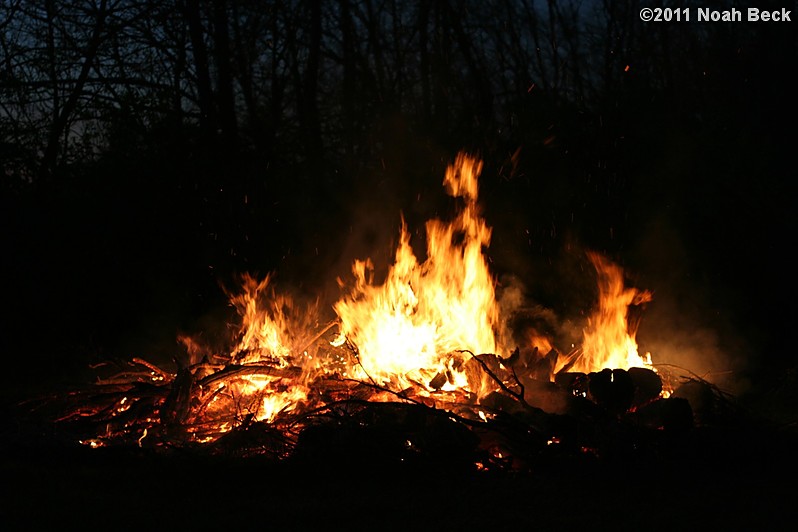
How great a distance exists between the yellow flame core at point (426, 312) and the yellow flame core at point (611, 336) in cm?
75

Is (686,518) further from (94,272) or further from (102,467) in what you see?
(94,272)

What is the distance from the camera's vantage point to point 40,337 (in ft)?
31.4

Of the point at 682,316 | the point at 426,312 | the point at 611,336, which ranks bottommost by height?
the point at 682,316

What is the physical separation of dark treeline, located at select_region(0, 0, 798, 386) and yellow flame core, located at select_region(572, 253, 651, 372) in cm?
145

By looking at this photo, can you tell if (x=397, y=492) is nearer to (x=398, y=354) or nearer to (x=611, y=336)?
(x=398, y=354)

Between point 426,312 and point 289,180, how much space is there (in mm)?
4074

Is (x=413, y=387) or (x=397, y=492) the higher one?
(x=413, y=387)

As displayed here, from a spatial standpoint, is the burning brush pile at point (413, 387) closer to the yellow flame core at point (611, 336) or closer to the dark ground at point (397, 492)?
the yellow flame core at point (611, 336)

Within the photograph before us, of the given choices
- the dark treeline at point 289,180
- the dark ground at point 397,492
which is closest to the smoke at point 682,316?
the dark treeline at point 289,180

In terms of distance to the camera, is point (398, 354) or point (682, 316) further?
point (682, 316)

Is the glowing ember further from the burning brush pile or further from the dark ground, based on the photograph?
the dark ground

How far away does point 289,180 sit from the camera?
1024cm

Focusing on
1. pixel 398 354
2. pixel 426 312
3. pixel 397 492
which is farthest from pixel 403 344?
pixel 397 492

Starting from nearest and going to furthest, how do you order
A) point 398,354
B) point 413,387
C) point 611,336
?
point 413,387, point 398,354, point 611,336
